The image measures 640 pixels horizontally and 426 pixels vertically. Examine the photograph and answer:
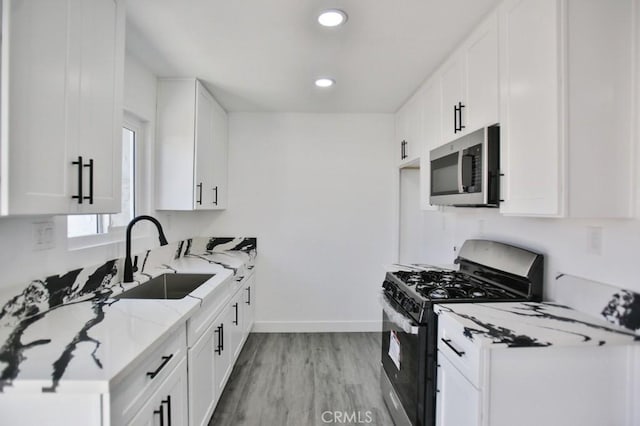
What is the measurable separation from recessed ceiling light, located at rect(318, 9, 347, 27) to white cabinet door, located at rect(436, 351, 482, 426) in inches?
71.7

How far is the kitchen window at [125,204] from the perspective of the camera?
1.85m

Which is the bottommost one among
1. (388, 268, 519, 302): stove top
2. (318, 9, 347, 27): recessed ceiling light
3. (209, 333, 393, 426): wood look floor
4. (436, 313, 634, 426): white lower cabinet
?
(209, 333, 393, 426): wood look floor

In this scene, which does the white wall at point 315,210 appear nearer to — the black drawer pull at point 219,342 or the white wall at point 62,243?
the white wall at point 62,243

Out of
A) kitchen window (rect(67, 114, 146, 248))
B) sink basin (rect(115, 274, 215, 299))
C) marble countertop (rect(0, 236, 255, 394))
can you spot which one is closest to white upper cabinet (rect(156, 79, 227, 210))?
kitchen window (rect(67, 114, 146, 248))

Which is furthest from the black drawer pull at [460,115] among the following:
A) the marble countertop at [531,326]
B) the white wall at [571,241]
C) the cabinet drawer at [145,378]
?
the cabinet drawer at [145,378]

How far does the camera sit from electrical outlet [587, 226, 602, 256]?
1410mm

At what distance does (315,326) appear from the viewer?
11.8 ft

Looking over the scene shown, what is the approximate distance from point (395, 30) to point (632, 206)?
57.7 inches

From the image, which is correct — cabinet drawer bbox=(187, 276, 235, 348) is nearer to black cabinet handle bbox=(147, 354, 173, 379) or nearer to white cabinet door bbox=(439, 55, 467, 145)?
black cabinet handle bbox=(147, 354, 173, 379)

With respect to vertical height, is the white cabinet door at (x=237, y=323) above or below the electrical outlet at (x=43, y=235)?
below

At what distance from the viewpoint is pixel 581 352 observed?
121 cm

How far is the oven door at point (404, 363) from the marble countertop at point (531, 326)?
244 mm

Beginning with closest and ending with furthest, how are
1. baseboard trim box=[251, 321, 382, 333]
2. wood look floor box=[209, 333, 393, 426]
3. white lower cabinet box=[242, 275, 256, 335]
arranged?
wood look floor box=[209, 333, 393, 426] → white lower cabinet box=[242, 275, 256, 335] → baseboard trim box=[251, 321, 382, 333]

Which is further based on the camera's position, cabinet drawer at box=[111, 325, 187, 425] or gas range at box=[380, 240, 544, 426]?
gas range at box=[380, 240, 544, 426]
